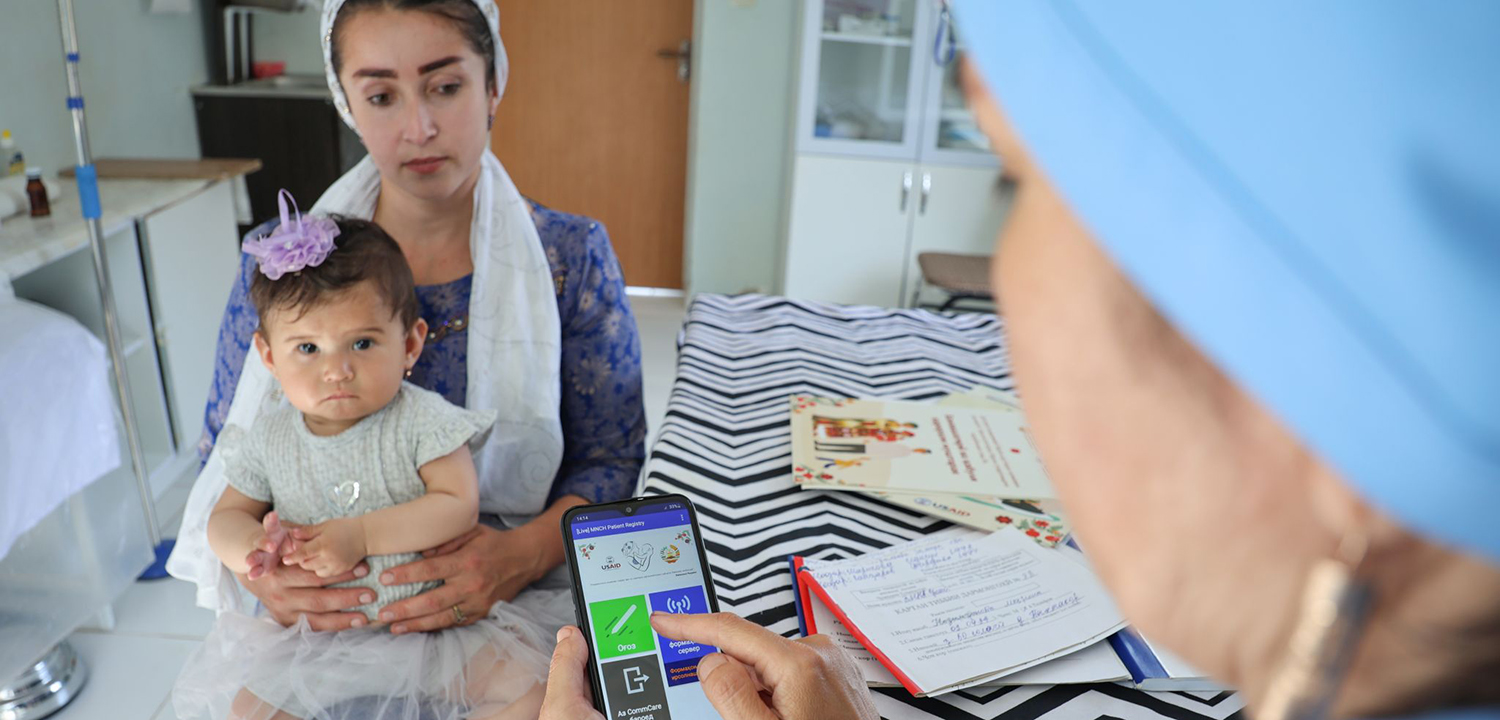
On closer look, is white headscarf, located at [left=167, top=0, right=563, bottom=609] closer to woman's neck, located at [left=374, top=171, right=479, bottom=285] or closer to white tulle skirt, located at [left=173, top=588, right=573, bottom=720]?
woman's neck, located at [left=374, top=171, right=479, bottom=285]

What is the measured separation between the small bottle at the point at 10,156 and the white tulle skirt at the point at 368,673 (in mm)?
1840

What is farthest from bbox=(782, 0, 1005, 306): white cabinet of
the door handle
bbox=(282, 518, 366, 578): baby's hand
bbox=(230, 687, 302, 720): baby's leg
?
bbox=(230, 687, 302, 720): baby's leg

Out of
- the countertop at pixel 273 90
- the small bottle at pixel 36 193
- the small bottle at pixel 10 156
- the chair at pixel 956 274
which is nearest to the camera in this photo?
the small bottle at pixel 36 193

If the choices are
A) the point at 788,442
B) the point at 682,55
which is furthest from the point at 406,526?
the point at 682,55

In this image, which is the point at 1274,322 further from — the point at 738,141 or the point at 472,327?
the point at 738,141

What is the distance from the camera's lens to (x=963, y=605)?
0.87 m

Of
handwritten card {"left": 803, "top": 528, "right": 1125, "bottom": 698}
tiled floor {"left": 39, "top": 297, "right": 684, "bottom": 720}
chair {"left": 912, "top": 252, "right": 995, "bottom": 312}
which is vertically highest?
handwritten card {"left": 803, "top": 528, "right": 1125, "bottom": 698}

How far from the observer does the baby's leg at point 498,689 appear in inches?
38.8

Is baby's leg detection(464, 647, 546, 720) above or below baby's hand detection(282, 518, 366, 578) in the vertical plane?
below

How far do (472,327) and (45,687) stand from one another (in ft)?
3.93

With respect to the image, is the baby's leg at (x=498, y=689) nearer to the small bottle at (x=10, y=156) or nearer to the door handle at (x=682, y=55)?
the small bottle at (x=10, y=156)

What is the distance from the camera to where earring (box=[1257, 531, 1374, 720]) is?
0.79 ft

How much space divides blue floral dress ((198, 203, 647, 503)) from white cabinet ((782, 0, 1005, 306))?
2361 mm

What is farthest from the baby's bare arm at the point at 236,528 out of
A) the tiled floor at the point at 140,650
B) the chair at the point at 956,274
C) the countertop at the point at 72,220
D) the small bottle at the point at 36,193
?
the chair at the point at 956,274
